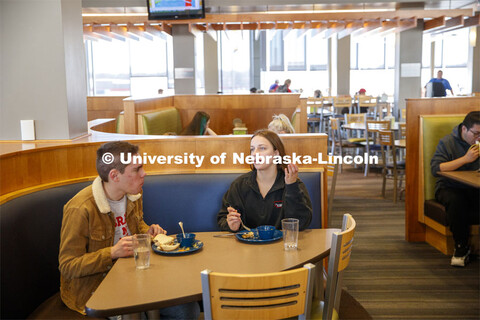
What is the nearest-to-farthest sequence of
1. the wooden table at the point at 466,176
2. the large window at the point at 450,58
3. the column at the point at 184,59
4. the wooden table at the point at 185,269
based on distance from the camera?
the wooden table at the point at 185,269, the wooden table at the point at 466,176, the column at the point at 184,59, the large window at the point at 450,58

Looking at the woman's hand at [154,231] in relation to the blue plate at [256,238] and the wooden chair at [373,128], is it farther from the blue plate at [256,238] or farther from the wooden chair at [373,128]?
the wooden chair at [373,128]

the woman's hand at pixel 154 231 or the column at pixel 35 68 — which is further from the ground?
the column at pixel 35 68

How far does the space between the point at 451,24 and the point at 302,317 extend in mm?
11655

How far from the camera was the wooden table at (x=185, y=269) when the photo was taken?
1729 mm

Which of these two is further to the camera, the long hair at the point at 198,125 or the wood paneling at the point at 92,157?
the long hair at the point at 198,125

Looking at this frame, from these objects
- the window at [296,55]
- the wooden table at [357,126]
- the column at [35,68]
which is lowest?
the wooden table at [357,126]

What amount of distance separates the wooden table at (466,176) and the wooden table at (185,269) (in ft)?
5.82

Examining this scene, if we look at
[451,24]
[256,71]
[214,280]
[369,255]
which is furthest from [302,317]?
[256,71]

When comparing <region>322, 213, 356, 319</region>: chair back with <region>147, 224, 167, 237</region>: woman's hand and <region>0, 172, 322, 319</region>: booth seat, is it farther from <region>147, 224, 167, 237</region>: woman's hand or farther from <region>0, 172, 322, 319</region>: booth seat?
<region>0, 172, 322, 319</region>: booth seat

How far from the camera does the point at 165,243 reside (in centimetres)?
227

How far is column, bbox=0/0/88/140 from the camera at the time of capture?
10.4 ft

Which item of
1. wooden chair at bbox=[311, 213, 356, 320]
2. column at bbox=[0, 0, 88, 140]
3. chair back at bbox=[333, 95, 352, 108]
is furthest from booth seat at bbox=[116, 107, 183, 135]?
chair back at bbox=[333, 95, 352, 108]

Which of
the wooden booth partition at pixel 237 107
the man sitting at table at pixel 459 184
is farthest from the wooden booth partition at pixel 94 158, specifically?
the wooden booth partition at pixel 237 107

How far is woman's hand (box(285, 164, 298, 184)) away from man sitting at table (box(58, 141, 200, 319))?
770 millimetres
